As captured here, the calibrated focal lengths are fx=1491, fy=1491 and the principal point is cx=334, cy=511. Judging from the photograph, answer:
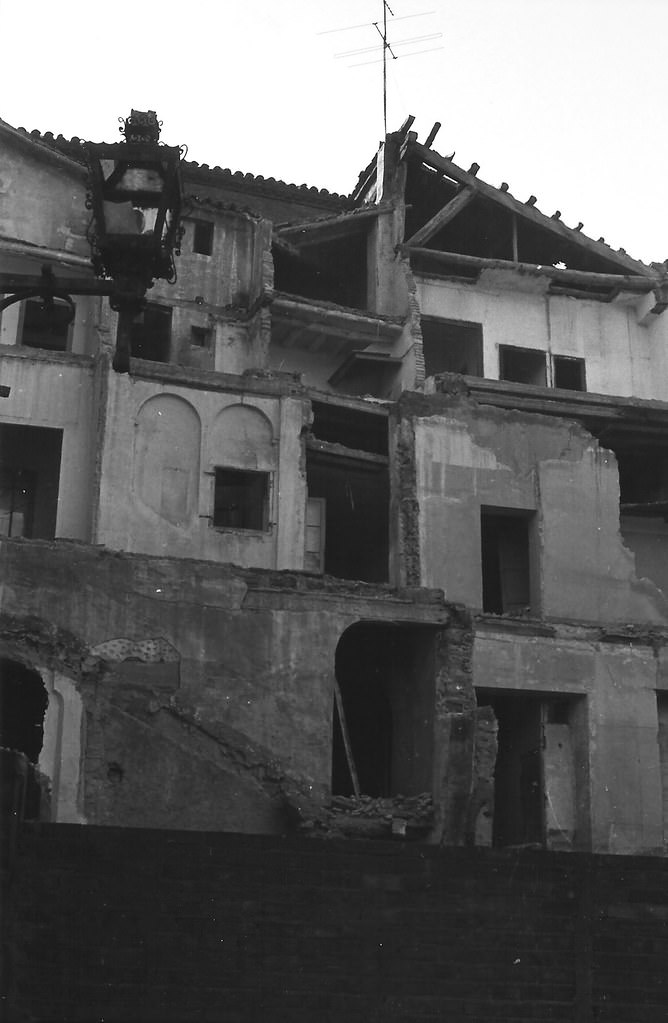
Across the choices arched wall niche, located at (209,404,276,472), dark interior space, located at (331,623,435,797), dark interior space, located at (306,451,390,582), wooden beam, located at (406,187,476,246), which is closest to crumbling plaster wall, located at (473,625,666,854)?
dark interior space, located at (331,623,435,797)

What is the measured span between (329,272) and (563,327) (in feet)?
18.7

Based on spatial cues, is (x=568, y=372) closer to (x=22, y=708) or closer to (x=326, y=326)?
(x=326, y=326)

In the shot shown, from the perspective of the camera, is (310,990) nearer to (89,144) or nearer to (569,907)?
(569,907)

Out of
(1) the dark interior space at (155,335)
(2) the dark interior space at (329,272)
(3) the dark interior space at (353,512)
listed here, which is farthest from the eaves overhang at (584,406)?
(1) the dark interior space at (155,335)

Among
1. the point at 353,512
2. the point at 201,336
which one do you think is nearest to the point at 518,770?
the point at 353,512

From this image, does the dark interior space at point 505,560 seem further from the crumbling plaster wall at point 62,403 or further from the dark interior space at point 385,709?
the crumbling plaster wall at point 62,403

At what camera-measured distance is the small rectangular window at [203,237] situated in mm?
33062

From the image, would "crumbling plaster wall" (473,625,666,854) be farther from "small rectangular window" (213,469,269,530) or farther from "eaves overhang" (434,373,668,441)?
"eaves overhang" (434,373,668,441)

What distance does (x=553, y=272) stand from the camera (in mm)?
34594

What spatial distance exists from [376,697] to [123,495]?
5.99m

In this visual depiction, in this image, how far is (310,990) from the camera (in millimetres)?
12688

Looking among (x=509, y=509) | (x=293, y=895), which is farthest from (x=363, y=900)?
(x=509, y=509)

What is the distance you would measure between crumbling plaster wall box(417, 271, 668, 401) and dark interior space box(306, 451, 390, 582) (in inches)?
185

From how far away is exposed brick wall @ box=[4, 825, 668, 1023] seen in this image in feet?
40.7
